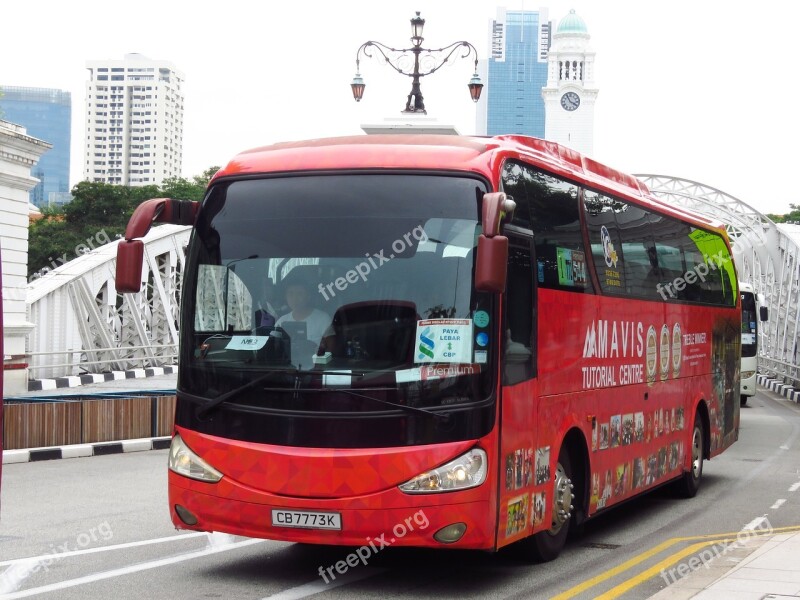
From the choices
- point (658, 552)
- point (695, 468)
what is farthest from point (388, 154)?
point (695, 468)

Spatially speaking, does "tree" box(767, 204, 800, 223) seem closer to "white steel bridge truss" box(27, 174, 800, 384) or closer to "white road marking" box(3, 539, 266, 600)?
"white steel bridge truss" box(27, 174, 800, 384)

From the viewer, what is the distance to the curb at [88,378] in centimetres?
2736

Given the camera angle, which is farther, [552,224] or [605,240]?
[605,240]

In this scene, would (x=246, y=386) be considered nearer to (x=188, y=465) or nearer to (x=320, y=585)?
(x=188, y=465)

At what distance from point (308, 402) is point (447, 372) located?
84 cm

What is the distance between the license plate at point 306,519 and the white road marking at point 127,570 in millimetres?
1258

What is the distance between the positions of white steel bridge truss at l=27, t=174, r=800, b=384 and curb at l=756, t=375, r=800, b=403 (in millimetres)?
429

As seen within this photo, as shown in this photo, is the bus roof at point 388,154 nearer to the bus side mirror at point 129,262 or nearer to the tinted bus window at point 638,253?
the bus side mirror at point 129,262

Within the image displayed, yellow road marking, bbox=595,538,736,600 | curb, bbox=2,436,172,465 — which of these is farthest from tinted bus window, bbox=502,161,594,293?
curb, bbox=2,436,172,465

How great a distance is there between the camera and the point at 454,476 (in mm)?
7059

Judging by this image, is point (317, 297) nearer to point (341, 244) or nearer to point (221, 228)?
point (341, 244)

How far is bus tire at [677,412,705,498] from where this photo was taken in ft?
41.9

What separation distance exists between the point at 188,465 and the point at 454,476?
5.55ft

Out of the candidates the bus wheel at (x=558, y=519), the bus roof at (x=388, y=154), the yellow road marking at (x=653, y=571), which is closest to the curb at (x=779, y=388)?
the yellow road marking at (x=653, y=571)
